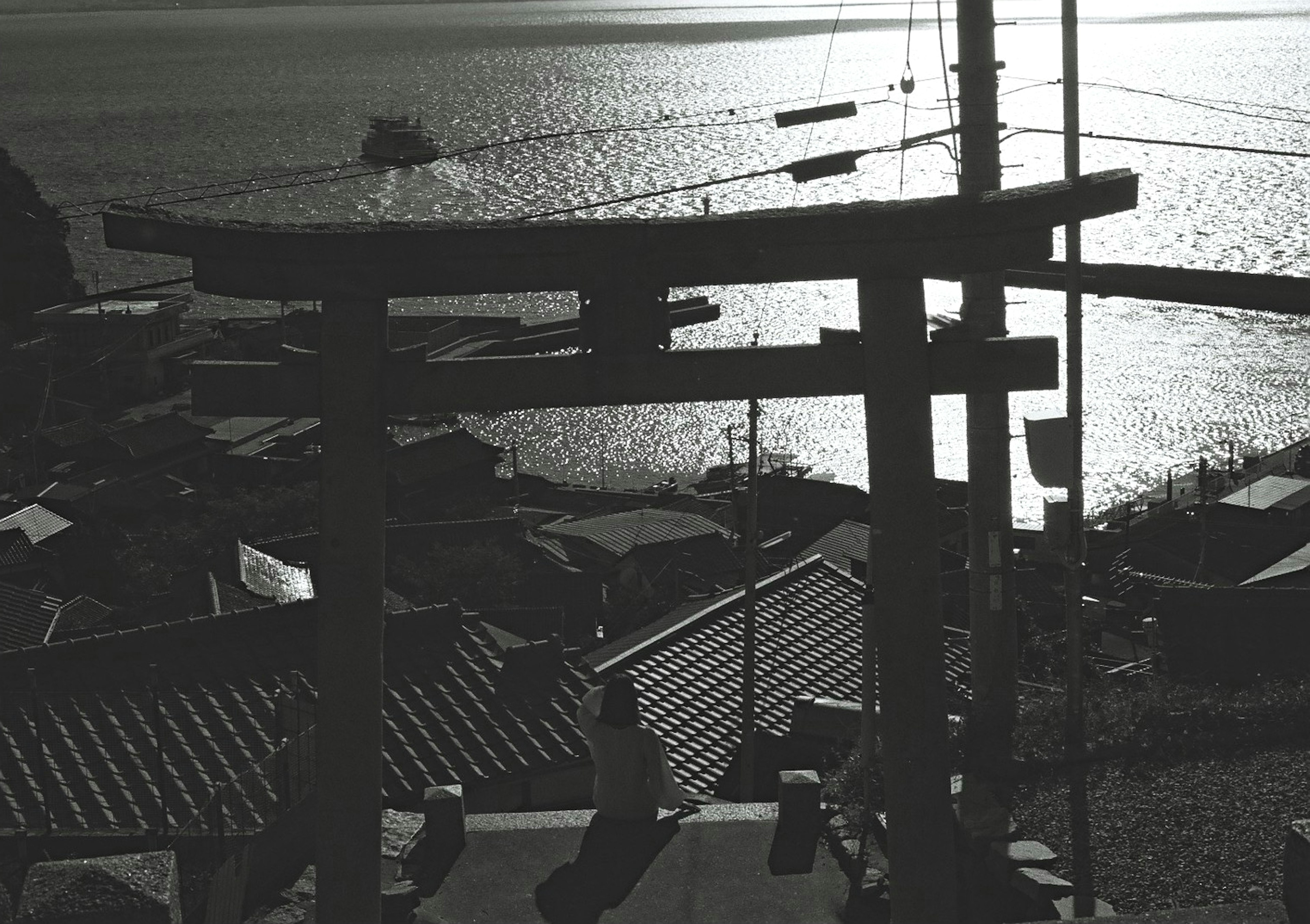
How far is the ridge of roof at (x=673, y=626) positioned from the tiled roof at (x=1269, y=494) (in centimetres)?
1585

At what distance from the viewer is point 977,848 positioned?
19.3 feet

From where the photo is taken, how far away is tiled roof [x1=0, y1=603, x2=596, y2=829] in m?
7.44

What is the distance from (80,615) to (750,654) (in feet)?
45.6

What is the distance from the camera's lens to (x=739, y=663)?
12.4 meters

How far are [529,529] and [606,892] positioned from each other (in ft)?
71.8

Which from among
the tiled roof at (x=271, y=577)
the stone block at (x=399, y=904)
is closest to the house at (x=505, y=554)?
the tiled roof at (x=271, y=577)

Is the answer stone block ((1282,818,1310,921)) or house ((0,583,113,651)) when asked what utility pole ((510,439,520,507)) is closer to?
house ((0,583,113,651))

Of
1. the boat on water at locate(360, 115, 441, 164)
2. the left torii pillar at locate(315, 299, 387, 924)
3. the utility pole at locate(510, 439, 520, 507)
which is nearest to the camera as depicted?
the left torii pillar at locate(315, 299, 387, 924)

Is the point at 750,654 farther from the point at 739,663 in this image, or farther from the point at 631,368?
the point at 631,368

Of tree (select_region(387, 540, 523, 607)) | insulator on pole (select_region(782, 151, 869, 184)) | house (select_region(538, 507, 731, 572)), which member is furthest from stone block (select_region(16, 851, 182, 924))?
house (select_region(538, 507, 731, 572))

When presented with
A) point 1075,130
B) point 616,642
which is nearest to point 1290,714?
point 1075,130

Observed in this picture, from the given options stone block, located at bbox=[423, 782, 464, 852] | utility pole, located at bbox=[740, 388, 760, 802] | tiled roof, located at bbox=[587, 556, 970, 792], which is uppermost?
stone block, located at bbox=[423, 782, 464, 852]

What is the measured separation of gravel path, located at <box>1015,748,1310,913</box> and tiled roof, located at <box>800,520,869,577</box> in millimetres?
18918

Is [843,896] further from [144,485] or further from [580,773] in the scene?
[144,485]
